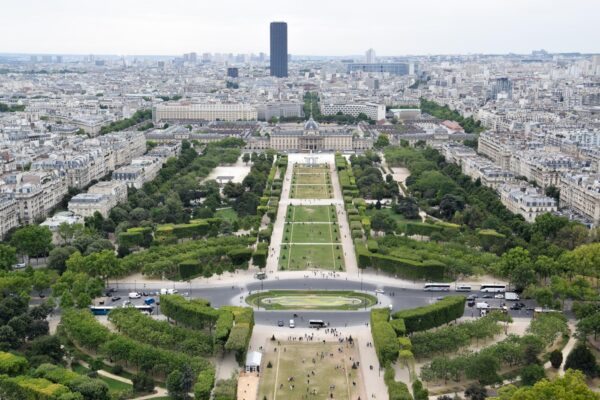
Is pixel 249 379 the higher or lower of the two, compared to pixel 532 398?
lower

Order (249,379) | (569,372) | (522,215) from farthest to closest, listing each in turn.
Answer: (522,215), (249,379), (569,372)

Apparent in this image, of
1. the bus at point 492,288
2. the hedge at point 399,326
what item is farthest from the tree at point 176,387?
the bus at point 492,288

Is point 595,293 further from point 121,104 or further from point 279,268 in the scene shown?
point 121,104

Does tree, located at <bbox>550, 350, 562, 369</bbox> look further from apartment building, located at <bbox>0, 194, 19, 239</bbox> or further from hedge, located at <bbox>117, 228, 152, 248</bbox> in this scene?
apartment building, located at <bbox>0, 194, 19, 239</bbox>

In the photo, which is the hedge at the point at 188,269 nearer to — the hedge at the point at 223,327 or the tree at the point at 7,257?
the hedge at the point at 223,327

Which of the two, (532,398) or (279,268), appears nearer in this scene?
(532,398)

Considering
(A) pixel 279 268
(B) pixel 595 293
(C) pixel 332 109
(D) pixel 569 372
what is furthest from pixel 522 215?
(C) pixel 332 109

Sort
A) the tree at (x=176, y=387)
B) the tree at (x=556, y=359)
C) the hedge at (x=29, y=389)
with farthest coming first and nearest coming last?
the tree at (x=556, y=359)
the tree at (x=176, y=387)
the hedge at (x=29, y=389)

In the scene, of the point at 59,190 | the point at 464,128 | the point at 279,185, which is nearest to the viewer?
the point at 59,190
